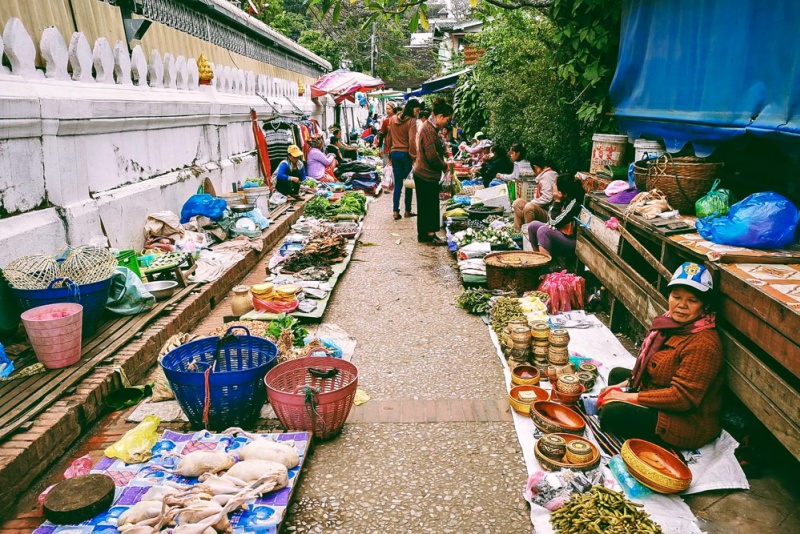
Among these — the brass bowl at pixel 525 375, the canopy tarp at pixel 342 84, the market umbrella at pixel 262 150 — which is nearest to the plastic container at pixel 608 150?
the brass bowl at pixel 525 375

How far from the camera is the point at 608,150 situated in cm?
714

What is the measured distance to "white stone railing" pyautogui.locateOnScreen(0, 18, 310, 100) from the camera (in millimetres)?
4840

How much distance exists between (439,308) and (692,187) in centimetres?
293

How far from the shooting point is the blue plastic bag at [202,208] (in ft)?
26.3

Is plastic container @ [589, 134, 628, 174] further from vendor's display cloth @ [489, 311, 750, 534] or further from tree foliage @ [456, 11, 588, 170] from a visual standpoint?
vendor's display cloth @ [489, 311, 750, 534]

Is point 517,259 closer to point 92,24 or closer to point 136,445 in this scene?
point 136,445

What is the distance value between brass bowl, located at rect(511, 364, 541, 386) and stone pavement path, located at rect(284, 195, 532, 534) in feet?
0.50

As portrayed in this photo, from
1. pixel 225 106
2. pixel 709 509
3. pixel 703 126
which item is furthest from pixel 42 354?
pixel 225 106

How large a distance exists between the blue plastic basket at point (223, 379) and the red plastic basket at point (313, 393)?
0.16 meters

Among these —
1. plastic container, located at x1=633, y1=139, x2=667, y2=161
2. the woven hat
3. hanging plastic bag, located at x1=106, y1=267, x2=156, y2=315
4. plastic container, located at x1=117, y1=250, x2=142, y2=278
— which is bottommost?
hanging plastic bag, located at x1=106, y1=267, x2=156, y2=315

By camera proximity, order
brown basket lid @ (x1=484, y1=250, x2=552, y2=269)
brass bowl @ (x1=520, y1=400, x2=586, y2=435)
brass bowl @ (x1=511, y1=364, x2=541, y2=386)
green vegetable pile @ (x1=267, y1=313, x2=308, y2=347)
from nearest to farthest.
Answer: brass bowl @ (x1=520, y1=400, x2=586, y2=435) → brass bowl @ (x1=511, y1=364, x2=541, y2=386) → green vegetable pile @ (x1=267, y1=313, x2=308, y2=347) → brown basket lid @ (x1=484, y1=250, x2=552, y2=269)

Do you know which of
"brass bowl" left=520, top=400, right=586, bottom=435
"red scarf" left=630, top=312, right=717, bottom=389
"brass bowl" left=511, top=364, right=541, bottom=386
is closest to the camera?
"red scarf" left=630, top=312, right=717, bottom=389

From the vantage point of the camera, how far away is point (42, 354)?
4023 millimetres

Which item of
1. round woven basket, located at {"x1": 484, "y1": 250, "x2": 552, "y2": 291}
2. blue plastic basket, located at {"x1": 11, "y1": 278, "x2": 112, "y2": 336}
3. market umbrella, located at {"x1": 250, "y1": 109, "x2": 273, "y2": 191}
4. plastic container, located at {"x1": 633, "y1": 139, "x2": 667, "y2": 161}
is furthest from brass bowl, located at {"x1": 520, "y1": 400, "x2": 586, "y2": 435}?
market umbrella, located at {"x1": 250, "y1": 109, "x2": 273, "y2": 191}
